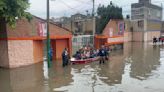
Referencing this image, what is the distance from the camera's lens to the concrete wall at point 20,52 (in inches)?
801

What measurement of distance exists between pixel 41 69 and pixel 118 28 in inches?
790

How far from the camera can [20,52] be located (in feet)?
68.5

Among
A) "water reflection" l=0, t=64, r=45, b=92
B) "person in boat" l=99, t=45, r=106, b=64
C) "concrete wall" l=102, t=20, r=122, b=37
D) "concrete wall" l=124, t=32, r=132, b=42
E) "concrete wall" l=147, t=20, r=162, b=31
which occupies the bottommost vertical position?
"water reflection" l=0, t=64, r=45, b=92

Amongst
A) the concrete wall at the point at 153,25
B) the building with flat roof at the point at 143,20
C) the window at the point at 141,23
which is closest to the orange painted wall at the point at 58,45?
the building with flat roof at the point at 143,20

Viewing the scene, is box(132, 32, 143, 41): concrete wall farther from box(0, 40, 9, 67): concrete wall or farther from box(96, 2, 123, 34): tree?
box(0, 40, 9, 67): concrete wall

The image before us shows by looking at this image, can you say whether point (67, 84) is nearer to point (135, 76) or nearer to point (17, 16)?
point (135, 76)

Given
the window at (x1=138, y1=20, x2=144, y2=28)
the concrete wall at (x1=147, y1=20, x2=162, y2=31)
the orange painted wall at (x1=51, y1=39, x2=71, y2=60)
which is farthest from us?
the concrete wall at (x1=147, y1=20, x2=162, y2=31)

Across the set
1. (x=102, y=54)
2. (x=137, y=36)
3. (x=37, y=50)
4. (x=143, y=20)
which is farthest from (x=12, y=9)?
(x=137, y=36)

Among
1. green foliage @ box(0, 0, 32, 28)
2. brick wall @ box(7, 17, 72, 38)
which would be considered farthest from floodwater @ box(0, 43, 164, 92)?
green foliage @ box(0, 0, 32, 28)

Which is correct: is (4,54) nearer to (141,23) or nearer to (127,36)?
(127,36)

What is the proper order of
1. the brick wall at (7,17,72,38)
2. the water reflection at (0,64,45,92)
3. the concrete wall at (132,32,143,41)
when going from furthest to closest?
the concrete wall at (132,32,143,41) → the brick wall at (7,17,72,38) → the water reflection at (0,64,45,92)

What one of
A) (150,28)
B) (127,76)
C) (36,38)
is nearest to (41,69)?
(36,38)

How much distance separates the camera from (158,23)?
213ft

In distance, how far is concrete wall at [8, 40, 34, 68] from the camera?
2034 centimetres
